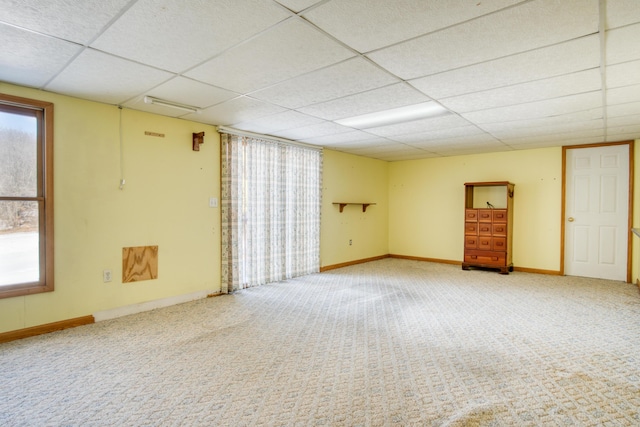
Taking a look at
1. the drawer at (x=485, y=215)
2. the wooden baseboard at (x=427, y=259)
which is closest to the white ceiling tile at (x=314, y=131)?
the drawer at (x=485, y=215)

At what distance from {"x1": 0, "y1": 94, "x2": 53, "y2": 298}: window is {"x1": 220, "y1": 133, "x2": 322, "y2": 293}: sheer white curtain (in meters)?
1.85

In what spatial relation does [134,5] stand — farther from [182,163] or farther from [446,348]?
[446,348]

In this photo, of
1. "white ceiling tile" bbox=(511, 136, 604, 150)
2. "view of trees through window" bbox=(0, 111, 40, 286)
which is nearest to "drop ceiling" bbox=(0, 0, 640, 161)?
"view of trees through window" bbox=(0, 111, 40, 286)

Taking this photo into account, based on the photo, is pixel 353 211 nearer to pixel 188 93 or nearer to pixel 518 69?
pixel 188 93

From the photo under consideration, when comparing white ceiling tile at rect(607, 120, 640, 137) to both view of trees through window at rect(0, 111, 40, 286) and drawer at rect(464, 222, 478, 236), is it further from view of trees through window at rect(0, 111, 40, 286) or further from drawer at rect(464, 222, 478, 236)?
view of trees through window at rect(0, 111, 40, 286)

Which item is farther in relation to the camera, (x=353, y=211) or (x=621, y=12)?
(x=353, y=211)

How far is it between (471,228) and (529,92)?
135 inches

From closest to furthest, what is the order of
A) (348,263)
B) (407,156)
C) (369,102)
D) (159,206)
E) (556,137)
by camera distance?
(369,102) → (159,206) → (556,137) → (348,263) → (407,156)

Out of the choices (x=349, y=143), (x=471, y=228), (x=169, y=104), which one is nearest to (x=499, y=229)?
(x=471, y=228)

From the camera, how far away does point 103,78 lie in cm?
274

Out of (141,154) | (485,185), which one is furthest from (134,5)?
(485,185)

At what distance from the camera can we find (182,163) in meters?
4.07

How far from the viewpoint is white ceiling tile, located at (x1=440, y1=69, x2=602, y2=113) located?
2.72 m

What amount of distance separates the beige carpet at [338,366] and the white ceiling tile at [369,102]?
225 cm
